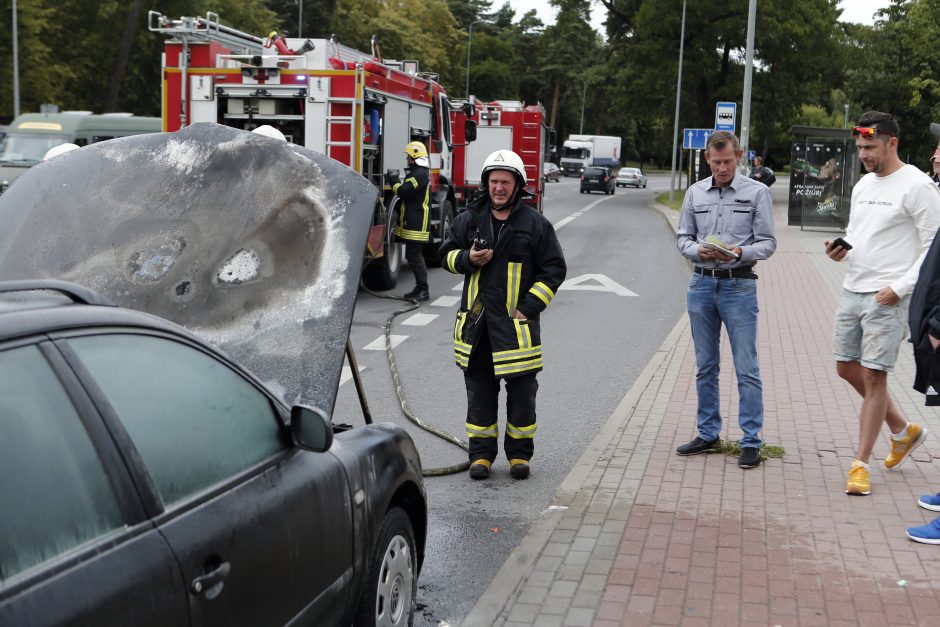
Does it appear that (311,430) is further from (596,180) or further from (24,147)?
(596,180)

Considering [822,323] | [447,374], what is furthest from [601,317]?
[447,374]

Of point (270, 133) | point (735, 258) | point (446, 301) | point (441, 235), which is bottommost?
point (446, 301)

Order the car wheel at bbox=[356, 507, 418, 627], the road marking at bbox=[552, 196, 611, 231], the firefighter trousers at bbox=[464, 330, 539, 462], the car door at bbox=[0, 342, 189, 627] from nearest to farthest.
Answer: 1. the car door at bbox=[0, 342, 189, 627]
2. the car wheel at bbox=[356, 507, 418, 627]
3. the firefighter trousers at bbox=[464, 330, 539, 462]
4. the road marking at bbox=[552, 196, 611, 231]

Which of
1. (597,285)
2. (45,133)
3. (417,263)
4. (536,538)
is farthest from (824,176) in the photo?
(536,538)

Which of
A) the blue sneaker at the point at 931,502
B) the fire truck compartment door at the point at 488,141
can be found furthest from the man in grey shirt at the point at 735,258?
the fire truck compartment door at the point at 488,141

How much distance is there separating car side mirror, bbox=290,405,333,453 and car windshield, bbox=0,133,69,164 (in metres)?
22.4

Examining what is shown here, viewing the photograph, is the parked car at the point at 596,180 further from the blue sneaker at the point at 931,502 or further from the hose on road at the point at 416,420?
the blue sneaker at the point at 931,502

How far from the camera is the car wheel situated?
369 centimetres

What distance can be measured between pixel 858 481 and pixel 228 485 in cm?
404

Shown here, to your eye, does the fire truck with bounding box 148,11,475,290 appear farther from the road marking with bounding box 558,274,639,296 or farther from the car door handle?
the car door handle

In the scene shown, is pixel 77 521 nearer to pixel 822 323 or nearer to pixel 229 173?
pixel 229 173

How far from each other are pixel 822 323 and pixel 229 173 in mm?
9031

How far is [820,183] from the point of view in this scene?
28812 millimetres

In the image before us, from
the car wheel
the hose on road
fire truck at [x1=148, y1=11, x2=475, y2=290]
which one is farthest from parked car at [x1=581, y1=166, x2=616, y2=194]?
the car wheel
